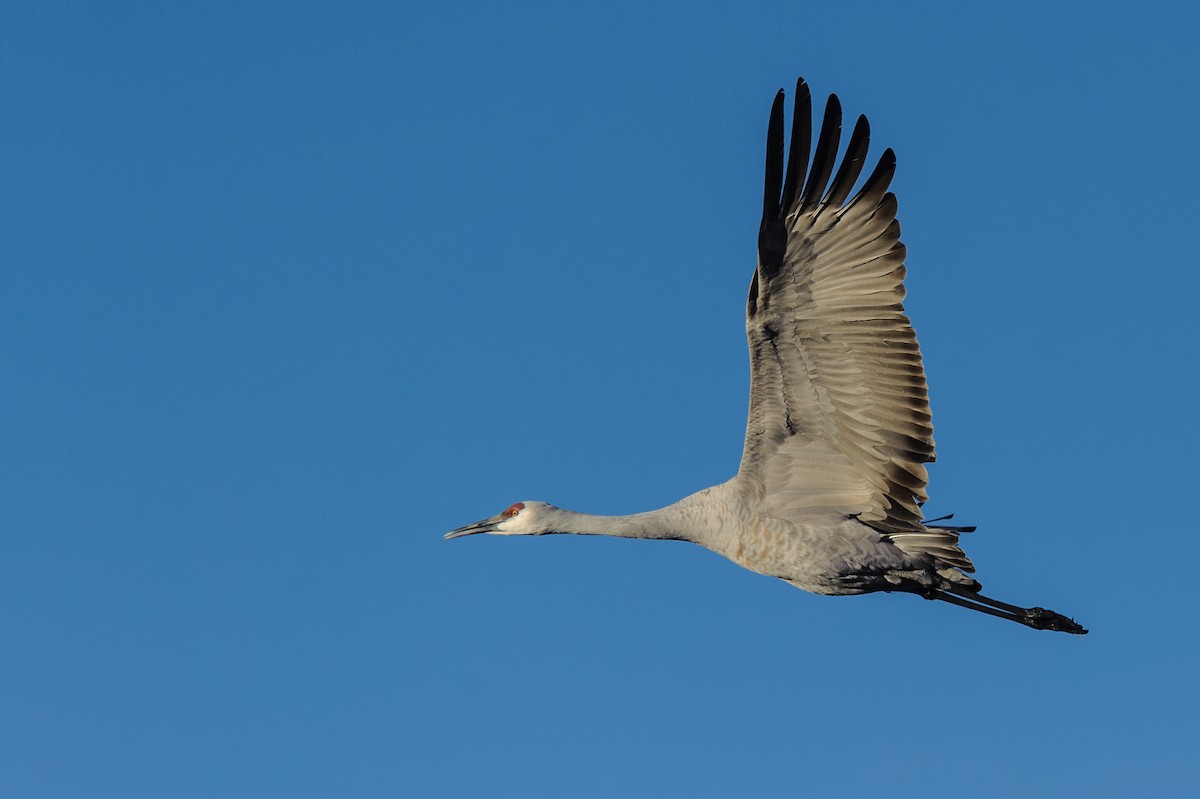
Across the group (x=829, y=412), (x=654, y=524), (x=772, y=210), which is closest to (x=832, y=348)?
(x=829, y=412)

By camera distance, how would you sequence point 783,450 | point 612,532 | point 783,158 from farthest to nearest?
point 612,532 → point 783,450 → point 783,158

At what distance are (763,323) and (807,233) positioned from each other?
2.99 ft

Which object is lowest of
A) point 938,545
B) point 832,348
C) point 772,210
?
point 938,545

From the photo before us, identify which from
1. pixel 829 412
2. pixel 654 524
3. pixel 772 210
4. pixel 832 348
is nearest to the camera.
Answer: pixel 772 210

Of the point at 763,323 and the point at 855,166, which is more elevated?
the point at 855,166

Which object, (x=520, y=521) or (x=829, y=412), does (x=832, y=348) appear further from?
(x=520, y=521)

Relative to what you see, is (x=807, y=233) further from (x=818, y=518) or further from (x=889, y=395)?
(x=818, y=518)

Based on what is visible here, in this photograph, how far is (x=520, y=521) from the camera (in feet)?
51.8

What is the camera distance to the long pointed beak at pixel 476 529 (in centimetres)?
1603

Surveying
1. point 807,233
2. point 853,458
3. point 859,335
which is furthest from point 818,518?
point 807,233

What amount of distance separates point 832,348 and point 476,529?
477cm

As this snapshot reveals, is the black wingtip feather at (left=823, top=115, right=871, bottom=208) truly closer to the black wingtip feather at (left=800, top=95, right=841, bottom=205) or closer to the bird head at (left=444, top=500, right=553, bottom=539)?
the black wingtip feather at (left=800, top=95, right=841, bottom=205)

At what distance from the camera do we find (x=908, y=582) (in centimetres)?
1451

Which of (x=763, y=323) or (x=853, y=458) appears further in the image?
(x=853, y=458)
